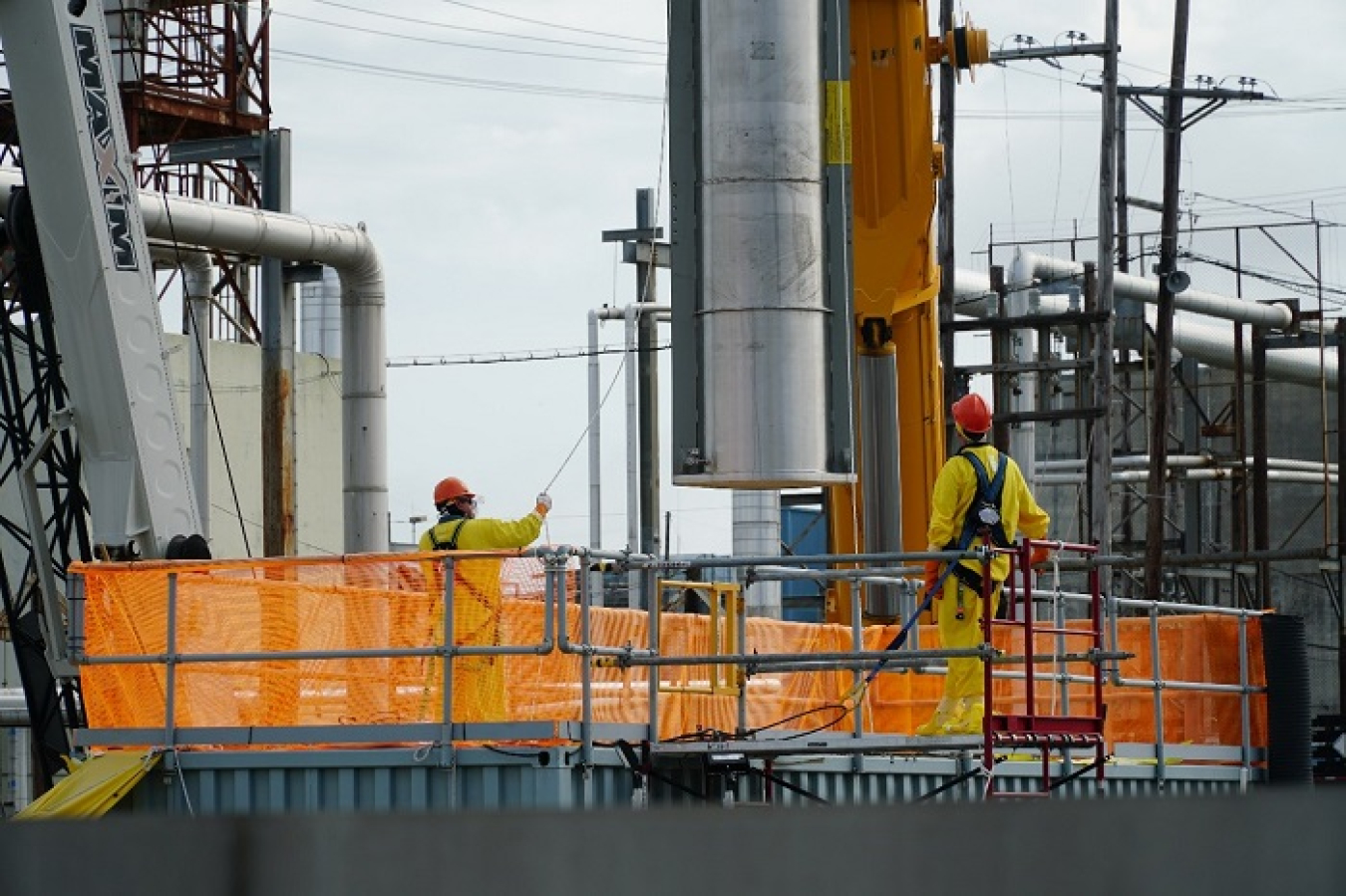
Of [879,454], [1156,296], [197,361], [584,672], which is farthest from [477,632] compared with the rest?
[1156,296]

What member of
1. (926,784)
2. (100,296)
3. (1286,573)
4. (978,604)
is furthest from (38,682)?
(1286,573)

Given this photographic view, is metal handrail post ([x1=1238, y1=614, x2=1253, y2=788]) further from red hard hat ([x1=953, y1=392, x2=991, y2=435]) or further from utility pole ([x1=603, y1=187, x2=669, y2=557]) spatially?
utility pole ([x1=603, y1=187, x2=669, y2=557])

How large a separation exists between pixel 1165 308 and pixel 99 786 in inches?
1049

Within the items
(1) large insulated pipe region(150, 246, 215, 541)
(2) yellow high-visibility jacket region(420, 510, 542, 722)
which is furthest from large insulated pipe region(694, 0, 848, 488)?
(1) large insulated pipe region(150, 246, 215, 541)

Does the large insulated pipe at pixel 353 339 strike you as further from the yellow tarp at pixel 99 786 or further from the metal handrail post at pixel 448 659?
the metal handrail post at pixel 448 659

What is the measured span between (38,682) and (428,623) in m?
7.40

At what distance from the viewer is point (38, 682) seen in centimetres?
2075

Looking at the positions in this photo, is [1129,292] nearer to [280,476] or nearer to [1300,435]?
[1300,435]

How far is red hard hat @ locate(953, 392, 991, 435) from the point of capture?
600 inches

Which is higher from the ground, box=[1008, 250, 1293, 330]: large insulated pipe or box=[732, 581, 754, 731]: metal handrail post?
box=[1008, 250, 1293, 330]: large insulated pipe

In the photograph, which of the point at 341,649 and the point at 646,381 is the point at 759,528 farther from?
the point at 341,649

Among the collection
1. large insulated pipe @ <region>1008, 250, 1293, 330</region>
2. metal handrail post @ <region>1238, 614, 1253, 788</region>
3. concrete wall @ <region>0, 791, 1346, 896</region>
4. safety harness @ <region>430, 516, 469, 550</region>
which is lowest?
metal handrail post @ <region>1238, 614, 1253, 788</region>

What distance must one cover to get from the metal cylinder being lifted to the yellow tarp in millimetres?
4176

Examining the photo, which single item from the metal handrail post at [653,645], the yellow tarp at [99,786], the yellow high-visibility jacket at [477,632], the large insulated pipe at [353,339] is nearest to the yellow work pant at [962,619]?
the metal handrail post at [653,645]
